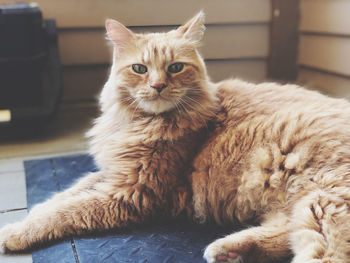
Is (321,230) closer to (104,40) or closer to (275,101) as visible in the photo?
(275,101)

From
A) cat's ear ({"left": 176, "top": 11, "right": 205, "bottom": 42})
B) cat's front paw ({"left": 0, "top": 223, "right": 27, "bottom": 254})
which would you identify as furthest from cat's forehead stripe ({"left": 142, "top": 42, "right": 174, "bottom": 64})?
cat's front paw ({"left": 0, "top": 223, "right": 27, "bottom": 254})

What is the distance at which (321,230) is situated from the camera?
3.93 feet

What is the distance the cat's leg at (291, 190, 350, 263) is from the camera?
3.79 feet

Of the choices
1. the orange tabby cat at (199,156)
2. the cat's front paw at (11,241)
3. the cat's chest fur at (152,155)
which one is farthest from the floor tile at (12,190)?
the cat's chest fur at (152,155)

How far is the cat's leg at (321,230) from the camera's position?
1156 mm

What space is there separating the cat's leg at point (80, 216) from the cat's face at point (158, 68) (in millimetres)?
370

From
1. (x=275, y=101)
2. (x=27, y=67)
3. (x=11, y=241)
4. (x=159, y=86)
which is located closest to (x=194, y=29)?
(x=159, y=86)

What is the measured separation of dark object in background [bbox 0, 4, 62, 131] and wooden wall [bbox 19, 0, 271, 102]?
0.40 meters

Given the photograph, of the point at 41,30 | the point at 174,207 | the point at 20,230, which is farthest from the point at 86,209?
the point at 41,30

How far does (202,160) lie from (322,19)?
222cm

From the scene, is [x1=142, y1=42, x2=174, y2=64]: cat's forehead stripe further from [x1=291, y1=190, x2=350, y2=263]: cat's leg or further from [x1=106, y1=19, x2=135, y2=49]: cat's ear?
[x1=291, y1=190, x2=350, y2=263]: cat's leg

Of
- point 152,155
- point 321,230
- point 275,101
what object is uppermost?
point 275,101

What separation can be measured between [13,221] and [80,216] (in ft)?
1.15

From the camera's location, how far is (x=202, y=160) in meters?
1.57
